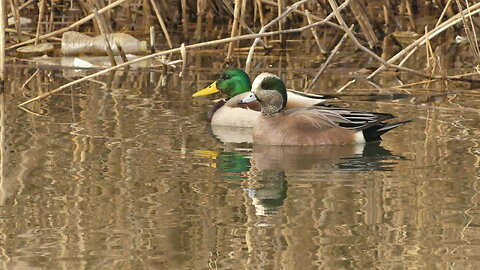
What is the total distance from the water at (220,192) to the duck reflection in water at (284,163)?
0.01m

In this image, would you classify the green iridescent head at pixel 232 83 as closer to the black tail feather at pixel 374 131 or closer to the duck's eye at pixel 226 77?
the duck's eye at pixel 226 77

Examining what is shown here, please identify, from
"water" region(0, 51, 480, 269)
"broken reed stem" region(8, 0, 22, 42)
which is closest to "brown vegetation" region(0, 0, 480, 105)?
"broken reed stem" region(8, 0, 22, 42)

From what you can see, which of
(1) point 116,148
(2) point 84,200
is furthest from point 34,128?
(2) point 84,200

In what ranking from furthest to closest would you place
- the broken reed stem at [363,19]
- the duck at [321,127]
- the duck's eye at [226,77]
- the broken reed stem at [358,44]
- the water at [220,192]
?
the broken reed stem at [363,19]
the duck's eye at [226,77]
the broken reed stem at [358,44]
the duck at [321,127]
the water at [220,192]

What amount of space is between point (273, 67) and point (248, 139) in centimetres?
281

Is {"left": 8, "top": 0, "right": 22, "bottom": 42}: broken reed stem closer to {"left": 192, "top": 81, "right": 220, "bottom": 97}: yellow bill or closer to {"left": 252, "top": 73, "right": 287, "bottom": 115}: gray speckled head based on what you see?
{"left": 192, "top": 81, "right": 220, "bottom": 97}: yellow bill

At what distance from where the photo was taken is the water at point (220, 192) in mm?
4453

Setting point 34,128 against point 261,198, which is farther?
point 34,128

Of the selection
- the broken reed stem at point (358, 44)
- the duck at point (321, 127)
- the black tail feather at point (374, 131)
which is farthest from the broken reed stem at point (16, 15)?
the black tail feather at point (374, 131)

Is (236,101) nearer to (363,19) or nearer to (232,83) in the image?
(232,83)

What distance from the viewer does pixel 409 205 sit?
17.3 ft

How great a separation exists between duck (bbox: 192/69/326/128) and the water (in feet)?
0.56

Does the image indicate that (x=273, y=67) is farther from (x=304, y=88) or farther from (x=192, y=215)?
(x=192, y=215)

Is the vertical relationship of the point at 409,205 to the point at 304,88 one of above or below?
below
